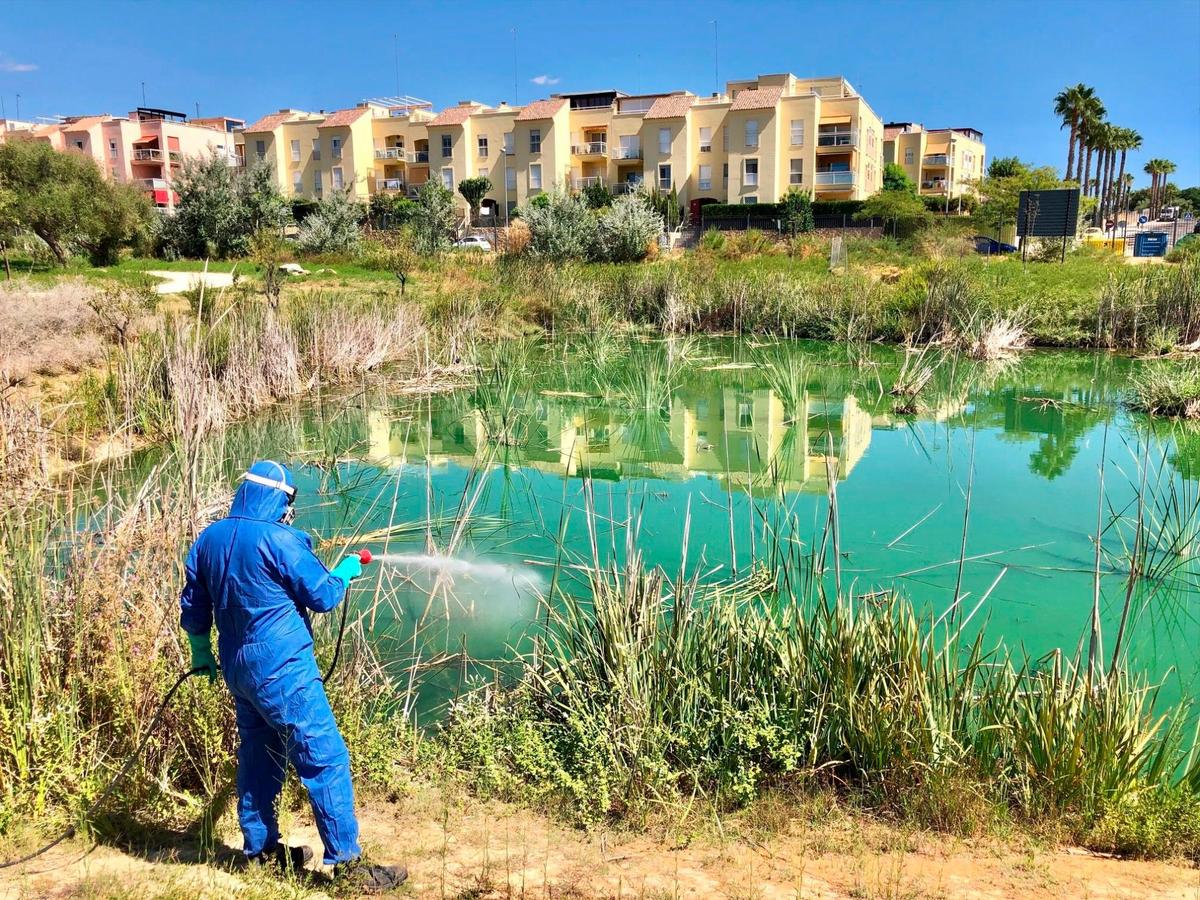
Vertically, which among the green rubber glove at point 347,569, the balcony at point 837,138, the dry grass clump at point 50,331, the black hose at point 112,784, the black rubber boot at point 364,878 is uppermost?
the balcony at point 837,138

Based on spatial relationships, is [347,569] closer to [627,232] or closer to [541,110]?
[627,232]

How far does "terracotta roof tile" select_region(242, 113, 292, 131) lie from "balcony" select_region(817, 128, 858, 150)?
33213 millimetres

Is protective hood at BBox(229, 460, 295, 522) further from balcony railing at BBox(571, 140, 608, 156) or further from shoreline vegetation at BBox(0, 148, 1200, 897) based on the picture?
balcony railing at BBox(571, 140, 608, 156)

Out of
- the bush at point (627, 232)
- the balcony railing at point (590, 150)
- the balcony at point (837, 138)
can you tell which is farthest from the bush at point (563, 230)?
the balcony railing at point (590, 150)

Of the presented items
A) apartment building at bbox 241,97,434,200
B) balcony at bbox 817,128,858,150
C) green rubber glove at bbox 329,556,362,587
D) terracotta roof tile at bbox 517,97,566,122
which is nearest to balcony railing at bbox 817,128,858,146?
balcony at bbox 817,128,858,150

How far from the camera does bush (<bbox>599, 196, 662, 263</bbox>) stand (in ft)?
91.3

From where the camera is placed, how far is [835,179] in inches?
1955

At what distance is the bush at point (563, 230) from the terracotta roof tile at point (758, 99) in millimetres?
25164

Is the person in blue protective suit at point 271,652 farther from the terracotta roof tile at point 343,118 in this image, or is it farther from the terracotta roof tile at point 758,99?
the terracotta roof tile at point 343,118

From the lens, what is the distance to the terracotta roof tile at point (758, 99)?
163ft

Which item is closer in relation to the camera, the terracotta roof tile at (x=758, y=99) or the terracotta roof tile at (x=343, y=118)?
the terracotta roof tile at (x=758, y=99)

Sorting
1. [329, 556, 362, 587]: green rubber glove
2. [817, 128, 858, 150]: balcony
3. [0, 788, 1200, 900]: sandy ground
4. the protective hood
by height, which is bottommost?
[0, 788, 1200, 900]: sandy ground

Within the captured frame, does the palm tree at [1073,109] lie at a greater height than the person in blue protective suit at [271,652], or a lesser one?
greater

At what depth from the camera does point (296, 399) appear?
510 inches
